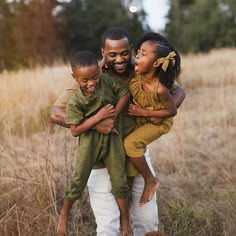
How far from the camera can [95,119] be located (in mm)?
2158

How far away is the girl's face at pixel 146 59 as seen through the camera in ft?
7.14

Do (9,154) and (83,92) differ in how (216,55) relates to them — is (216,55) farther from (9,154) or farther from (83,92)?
(83,92)

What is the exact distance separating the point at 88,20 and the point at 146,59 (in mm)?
21158

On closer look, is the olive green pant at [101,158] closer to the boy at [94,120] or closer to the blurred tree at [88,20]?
the boy at [94,120]

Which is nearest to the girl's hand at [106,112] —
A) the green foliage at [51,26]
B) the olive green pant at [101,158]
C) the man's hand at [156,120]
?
the olive green pant at [101,158]

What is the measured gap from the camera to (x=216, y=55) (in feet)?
45.2

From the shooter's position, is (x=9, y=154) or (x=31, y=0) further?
(x=31, y=0)

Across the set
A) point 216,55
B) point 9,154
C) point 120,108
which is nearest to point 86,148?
point 120,108

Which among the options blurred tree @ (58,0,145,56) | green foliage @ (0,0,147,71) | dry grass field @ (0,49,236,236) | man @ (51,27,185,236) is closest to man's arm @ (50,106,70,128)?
man @ (51,27,185,236)

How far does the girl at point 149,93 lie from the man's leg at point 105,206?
7.1 inches

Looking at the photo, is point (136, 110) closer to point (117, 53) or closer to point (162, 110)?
point (162, 110)

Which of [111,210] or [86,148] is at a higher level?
[86,148]

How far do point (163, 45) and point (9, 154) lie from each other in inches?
72.2

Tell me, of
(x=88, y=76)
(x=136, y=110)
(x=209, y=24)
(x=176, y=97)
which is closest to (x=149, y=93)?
(x=136, y=110)
